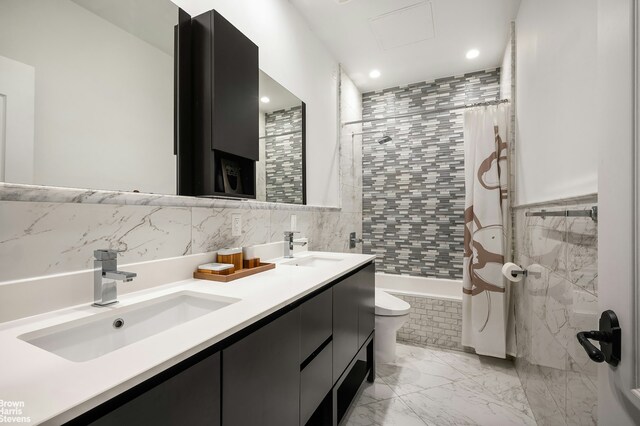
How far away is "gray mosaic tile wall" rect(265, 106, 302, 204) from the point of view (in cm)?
180

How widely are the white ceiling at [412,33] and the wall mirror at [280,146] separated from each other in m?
0.76

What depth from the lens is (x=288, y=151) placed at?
1989mm

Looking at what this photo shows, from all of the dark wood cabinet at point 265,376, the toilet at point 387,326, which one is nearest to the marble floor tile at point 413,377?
the toilet at point 387,326

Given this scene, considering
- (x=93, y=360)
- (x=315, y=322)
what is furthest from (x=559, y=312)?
(x=93, y=360)

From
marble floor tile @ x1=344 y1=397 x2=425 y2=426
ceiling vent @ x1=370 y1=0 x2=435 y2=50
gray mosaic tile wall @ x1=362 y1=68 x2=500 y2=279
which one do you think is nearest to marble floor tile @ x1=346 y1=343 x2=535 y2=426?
marble floor tile @ x1=344 y1=397 x2=425 y2=426

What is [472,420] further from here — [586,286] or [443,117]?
Result: [443,117]

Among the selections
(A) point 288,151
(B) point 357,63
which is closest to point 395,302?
(A) point 288,151

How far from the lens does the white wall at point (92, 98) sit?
2.62 ft

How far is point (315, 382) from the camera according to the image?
115 centimetres

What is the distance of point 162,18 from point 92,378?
1277 mm

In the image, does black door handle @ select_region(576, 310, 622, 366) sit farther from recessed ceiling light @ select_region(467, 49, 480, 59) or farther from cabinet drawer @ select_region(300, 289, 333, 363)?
recessed ceiling light @ select_region(467, 49, 480, 59)

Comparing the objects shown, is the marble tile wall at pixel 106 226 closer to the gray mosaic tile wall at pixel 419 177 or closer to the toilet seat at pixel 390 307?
the toilet seat at pixel 390 307

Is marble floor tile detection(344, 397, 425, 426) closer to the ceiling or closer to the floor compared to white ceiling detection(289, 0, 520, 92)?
closer to the floor

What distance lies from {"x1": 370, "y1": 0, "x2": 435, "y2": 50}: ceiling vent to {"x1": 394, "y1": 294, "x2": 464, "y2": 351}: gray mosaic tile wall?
2.31 metres
